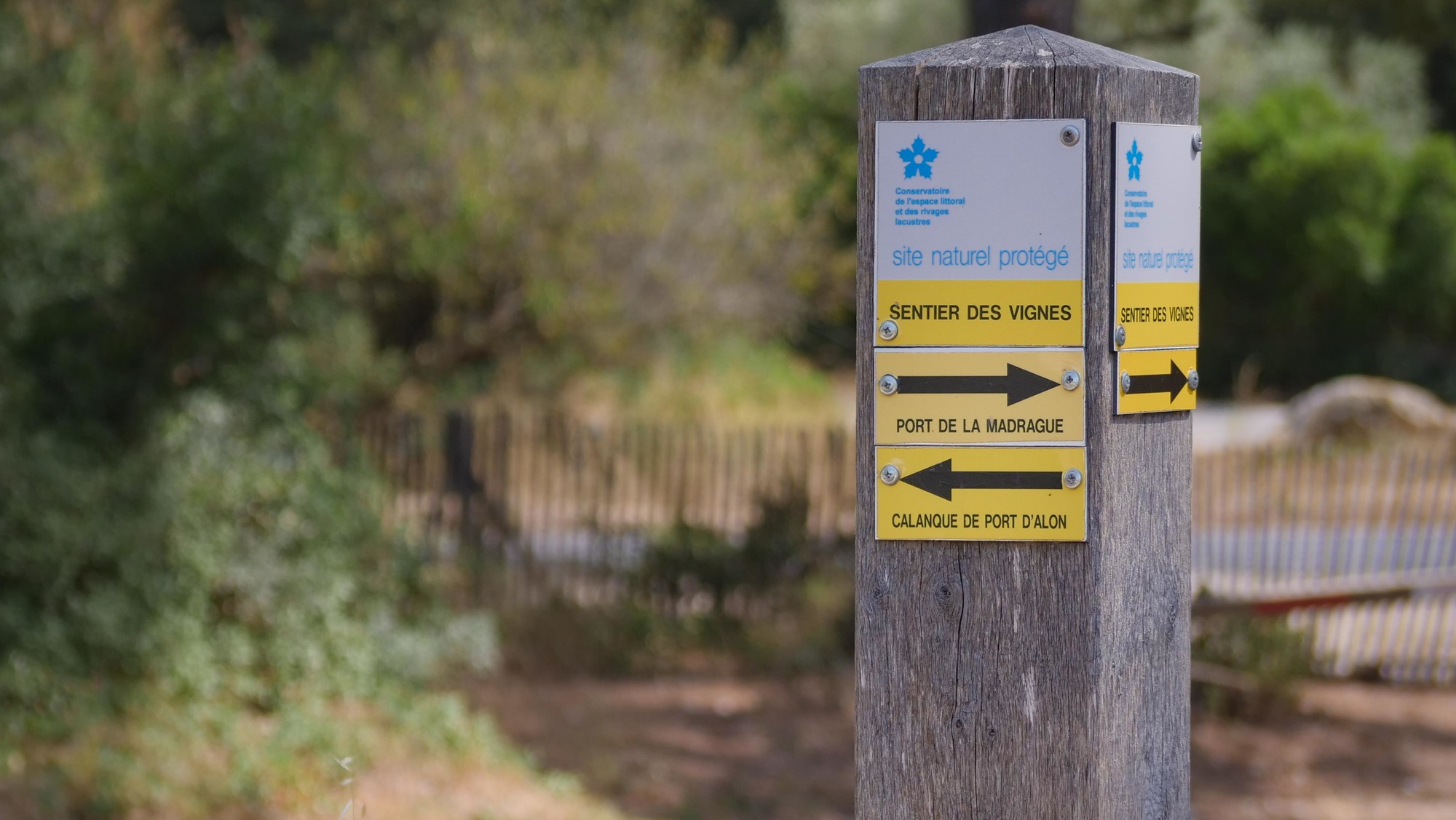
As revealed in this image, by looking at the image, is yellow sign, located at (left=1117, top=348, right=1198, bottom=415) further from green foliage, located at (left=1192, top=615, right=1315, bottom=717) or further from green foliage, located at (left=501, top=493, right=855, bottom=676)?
green foliage, located at (left=501, top=493, right=855, bottom=676)

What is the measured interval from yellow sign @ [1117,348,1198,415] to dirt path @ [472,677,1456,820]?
12.7ft

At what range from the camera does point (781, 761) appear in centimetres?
666

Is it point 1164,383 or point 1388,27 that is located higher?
point 1388,27

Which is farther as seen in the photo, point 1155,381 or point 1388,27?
point 1388,27

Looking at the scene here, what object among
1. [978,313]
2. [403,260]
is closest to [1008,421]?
[978,313]

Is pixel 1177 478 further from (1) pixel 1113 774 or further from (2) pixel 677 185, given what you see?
(2) pixel 677 185

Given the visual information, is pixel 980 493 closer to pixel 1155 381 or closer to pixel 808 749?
pixel 1155 381

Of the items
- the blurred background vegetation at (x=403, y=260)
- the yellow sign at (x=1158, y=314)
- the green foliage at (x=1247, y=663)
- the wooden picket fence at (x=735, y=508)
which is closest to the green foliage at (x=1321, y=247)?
the blurred background vegetation at (x=403, y=260)

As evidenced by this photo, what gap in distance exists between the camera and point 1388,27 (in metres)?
26.2

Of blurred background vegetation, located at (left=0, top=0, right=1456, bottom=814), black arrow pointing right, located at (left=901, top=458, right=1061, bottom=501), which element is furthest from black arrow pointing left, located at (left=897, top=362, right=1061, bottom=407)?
blurred background vegetation, located at (left=0, top=0, right=1456, bottom=814)

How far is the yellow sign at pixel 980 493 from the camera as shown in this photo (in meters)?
2.19

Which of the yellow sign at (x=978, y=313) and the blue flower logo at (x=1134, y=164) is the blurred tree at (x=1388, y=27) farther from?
the yellow sign at (x=978, y=313)

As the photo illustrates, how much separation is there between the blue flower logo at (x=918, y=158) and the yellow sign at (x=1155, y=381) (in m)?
0.39

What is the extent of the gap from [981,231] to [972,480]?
0.36m
